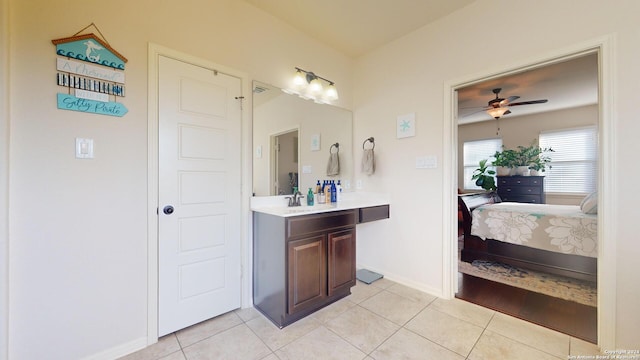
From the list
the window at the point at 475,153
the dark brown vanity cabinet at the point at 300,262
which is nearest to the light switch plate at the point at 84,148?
the dark brown vanity cabinet at the point at 300,262

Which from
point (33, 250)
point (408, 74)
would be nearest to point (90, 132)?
point (33, 250)

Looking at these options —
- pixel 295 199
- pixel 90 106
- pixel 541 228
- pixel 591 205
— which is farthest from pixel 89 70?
pixel 591 205

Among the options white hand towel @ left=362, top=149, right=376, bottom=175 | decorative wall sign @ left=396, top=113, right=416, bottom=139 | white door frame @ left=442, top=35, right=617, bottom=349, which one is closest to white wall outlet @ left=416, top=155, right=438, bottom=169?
decorative wall sign @ left=396, top=113, right=416, bottom=139

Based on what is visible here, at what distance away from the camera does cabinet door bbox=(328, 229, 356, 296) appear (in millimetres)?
2215

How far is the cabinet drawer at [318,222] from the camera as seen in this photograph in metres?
1.91

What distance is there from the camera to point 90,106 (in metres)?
1.52

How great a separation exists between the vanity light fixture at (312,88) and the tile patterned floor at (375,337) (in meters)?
2.10

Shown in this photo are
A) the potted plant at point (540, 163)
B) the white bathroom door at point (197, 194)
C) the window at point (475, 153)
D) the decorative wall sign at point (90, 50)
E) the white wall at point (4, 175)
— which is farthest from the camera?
the window at point (475, 153)

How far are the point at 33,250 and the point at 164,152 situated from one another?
0.85 m

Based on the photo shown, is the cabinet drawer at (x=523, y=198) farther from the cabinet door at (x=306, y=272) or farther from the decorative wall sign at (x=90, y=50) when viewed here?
the decorative wall sign at (x=90, y=50)

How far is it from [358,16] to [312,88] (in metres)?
0.80

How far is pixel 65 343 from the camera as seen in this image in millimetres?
1464

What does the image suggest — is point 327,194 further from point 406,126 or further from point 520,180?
point 520,180

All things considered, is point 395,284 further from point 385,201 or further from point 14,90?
point 14,90
